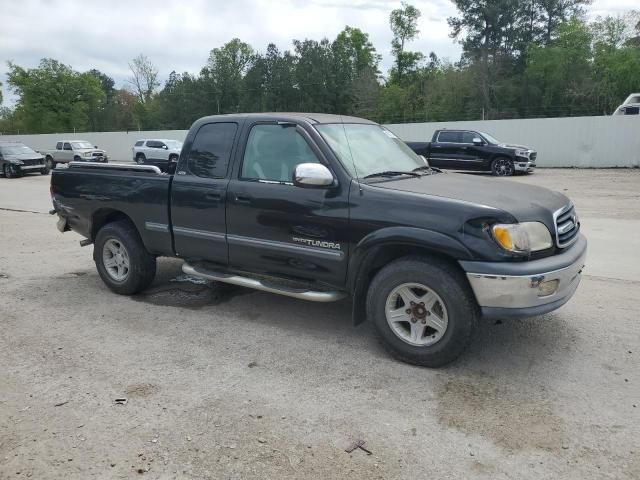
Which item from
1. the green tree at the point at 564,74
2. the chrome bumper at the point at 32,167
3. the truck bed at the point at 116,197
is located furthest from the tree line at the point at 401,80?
the truck bed at the point at 116,197

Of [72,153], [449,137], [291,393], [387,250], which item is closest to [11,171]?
[72,153]

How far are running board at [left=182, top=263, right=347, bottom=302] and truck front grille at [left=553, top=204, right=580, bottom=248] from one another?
67.1 inches

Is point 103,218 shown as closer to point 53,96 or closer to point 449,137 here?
point 449,137

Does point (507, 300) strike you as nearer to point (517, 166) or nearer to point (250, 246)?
point (250, 246)

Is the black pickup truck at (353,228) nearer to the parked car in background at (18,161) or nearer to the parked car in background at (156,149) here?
the parked car in background at (18,161)

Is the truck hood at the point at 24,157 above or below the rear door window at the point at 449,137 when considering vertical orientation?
below

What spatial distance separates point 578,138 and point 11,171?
25.3 meters

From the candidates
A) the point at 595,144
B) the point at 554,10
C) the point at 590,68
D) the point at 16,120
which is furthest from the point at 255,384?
the point at 16,120

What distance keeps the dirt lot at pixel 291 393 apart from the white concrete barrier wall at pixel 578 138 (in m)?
19.7

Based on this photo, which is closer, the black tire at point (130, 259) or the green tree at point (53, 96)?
the black tire at point (130, 259)

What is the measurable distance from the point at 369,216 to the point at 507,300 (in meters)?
1.15

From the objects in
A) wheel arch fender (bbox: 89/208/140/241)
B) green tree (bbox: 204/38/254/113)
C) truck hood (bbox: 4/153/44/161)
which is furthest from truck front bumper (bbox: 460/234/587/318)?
green tree (bbox: 204/38/254/113)

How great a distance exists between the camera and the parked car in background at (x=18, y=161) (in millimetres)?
24547

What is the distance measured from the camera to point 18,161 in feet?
80.5
